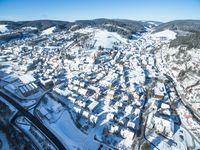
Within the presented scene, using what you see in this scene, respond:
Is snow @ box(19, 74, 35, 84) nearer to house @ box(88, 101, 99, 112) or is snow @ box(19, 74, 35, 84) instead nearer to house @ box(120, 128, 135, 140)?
house @ box(88, 101, 99, 112)

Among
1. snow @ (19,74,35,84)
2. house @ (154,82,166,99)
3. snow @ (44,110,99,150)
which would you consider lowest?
snow @ (44,110,99,150)

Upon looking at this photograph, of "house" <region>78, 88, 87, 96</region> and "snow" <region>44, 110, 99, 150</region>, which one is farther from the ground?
"house" <region>78, 88, 87, 96</region>

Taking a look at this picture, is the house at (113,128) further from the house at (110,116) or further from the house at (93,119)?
the house at (93,119)

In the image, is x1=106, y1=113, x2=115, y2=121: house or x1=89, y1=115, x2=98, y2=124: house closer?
x1=89, y1=115, x2=98, y2=124: house

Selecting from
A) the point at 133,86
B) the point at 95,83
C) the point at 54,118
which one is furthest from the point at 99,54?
the point at 54,118

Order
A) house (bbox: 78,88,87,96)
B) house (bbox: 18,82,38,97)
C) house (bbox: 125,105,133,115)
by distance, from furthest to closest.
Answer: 1. house (bbox: 78,88,87,96)
2. house (bbox: 18,82,38,97)
3. house (bbox: 125,105,133,115)

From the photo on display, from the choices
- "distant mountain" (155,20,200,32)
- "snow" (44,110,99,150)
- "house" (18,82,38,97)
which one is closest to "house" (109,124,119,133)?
"snow" (44,110,99,150)

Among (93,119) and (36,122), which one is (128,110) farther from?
(36,122)

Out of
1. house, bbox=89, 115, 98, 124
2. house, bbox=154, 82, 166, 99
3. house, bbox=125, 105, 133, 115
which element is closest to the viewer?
house, bbox=89, 115, 98, 124
